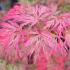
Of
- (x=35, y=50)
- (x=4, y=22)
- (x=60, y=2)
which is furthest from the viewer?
(x=60, y=2)

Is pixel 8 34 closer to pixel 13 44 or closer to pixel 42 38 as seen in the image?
pixel 13 44

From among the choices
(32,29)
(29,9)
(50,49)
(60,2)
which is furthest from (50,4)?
(50,49)

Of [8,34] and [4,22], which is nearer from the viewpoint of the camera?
[8,34]

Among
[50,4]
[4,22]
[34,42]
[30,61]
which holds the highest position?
[50,4]

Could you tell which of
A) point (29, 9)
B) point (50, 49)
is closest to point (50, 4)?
point (29, 9)

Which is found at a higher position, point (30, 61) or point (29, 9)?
point (29, 9)

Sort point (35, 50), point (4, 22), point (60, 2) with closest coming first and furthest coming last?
point (35, 50), point (4, 22), point (60, 2)
